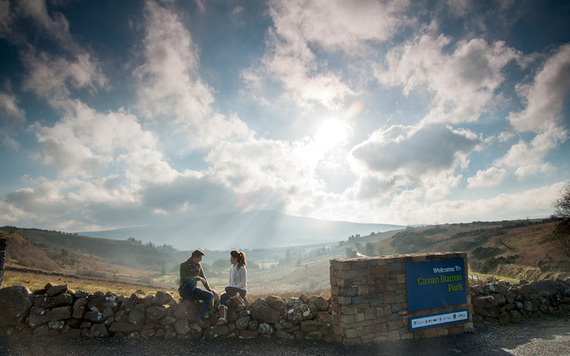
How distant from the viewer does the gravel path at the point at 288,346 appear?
24.4 feet

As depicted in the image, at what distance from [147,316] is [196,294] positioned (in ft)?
5.22

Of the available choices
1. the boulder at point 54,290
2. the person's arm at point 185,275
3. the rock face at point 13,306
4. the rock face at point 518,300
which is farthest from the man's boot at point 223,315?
the rock face at point 518,300

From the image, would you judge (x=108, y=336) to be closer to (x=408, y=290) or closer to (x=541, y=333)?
(x=408, y=290)

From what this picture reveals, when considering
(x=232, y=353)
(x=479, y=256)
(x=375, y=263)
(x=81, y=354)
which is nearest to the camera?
(x=81, y=354)

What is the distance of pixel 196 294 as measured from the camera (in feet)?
27.9

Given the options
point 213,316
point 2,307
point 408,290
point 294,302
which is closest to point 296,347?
point 294,302

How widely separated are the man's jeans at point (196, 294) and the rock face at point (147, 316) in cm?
30

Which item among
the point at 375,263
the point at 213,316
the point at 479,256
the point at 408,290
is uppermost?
the point at 375,263

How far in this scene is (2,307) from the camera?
312 inches

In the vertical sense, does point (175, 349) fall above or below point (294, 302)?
below

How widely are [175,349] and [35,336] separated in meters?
3.92

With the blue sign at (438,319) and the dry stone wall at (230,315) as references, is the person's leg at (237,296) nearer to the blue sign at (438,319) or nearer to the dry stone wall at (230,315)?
the dry stone wall at (230,315)

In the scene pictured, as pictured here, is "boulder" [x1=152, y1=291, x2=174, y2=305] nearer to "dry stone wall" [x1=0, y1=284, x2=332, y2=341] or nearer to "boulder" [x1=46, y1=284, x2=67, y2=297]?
"dry stone wall" [x1=0, y1=284, x2=332, y2=341]

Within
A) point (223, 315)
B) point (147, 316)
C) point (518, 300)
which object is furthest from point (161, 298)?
point (518, 300)
